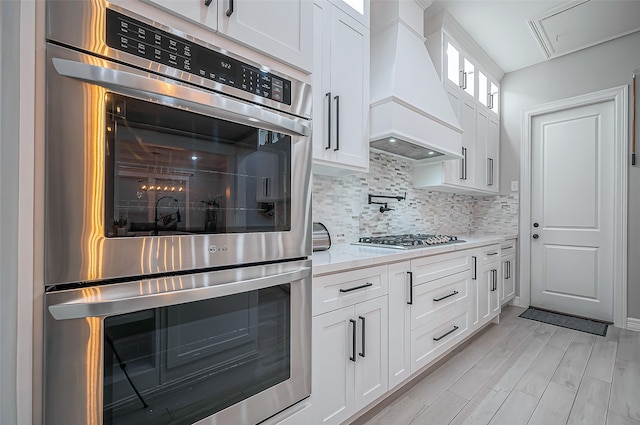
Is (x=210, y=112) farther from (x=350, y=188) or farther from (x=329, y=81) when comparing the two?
(x=350, y=188)

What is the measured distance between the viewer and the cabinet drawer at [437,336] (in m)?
1.79

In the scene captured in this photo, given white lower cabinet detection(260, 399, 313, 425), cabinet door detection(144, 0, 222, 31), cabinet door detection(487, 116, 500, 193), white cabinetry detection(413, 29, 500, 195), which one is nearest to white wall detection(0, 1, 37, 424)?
cabinet door detection(144, 0, 222, 31)

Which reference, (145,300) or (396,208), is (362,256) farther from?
(396,208)

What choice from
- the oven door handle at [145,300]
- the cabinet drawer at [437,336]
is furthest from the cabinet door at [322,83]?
the cabinet drawer at [437,336]

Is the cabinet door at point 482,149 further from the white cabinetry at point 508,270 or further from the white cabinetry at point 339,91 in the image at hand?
the white cabinetry at point 339,91

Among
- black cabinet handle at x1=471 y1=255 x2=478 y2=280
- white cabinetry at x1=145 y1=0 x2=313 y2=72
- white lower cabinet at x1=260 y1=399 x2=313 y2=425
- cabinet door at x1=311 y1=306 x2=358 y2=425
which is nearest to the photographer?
white cabinetry at x1=145 y1=0 x2=313 y2=72

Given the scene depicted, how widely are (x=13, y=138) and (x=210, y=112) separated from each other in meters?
0.42

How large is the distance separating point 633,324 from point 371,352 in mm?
3117

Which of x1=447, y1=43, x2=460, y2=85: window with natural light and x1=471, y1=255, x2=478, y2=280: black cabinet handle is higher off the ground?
x1=447, y1=43, x2=460, y2=85: window with natural light

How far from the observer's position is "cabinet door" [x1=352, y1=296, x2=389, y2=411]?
1.41 metres

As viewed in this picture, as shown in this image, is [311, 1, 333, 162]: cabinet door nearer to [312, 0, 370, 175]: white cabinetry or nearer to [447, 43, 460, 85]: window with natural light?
[312, 0, 370, 175]: white cabinetry

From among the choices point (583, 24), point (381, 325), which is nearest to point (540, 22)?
point (583, 24)

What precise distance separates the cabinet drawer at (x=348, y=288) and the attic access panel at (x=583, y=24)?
2.81 meters

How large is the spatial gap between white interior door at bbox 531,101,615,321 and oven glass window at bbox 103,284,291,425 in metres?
3.64
